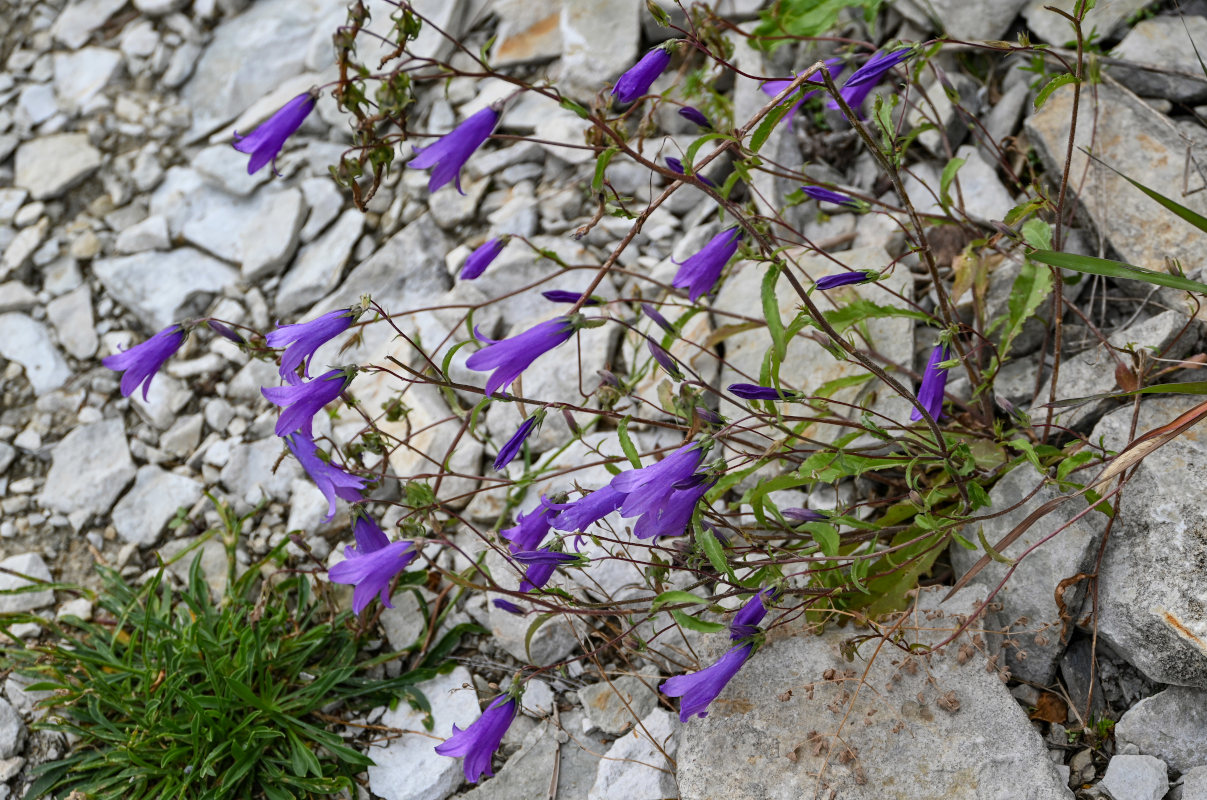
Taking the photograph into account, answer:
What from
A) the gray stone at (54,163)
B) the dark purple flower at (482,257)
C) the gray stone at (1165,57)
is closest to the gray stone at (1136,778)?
the dark purple flower at (482,257)

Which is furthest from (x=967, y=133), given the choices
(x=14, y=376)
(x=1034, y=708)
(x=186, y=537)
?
(x=14, y=376)

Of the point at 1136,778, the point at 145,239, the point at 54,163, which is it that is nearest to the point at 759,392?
the point at 1136,778

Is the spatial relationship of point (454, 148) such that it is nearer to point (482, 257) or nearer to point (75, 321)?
point (482, 257)

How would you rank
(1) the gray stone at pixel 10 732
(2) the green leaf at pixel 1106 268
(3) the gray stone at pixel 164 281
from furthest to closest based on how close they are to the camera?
(3) the gray stone at pixel 164 281 → (1) the gray stone at pixel 10 732 → (2) the green leaf at pixel 1106 268

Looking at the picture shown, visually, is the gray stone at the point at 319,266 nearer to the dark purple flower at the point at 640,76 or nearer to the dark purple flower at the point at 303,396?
the dark purple flower at the point at 303,396

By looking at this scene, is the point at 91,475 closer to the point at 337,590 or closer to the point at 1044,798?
the point at 337,590

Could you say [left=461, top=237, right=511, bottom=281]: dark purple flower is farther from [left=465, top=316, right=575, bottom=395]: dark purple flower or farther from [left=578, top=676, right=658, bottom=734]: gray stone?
[left=578, top=676, right=658, bottom=734]: gray stone
